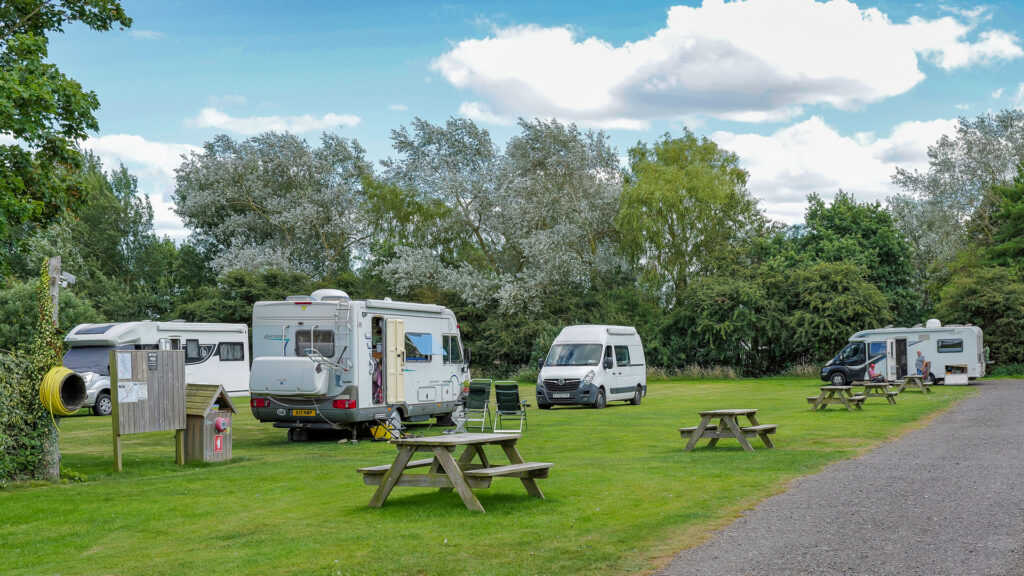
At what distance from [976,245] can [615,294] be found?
62.3 ft

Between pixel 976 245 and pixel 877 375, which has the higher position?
pixel 976 245

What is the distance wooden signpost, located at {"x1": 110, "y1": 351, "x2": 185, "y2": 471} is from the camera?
470 inches

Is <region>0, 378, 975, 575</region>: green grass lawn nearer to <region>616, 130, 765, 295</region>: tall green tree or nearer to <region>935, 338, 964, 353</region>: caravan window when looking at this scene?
<region>935, 338, 964, 353</region>: caravan window

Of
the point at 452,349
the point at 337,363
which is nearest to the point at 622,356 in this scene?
the point at 452,349

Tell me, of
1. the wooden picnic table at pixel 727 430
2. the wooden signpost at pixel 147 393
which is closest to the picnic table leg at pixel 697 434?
the wooden picnic table at pixel 727 430

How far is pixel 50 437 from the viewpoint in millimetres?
11203

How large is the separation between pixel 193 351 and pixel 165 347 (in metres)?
1.34

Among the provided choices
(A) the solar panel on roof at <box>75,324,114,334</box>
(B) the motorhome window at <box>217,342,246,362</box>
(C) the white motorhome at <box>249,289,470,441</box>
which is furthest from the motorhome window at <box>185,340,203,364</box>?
(C) the white motorhome at <box>249,289,470,441</box>

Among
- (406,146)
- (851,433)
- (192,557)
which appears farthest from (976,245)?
(192,557)

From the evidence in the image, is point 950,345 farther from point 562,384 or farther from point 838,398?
point 562,384

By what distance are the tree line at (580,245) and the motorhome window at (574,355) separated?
1507 cm

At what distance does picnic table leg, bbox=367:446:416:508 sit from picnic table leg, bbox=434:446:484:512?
30 cm

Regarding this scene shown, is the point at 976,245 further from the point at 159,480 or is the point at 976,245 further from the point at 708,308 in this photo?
the point at 159,480

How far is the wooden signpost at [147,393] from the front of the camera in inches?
470
